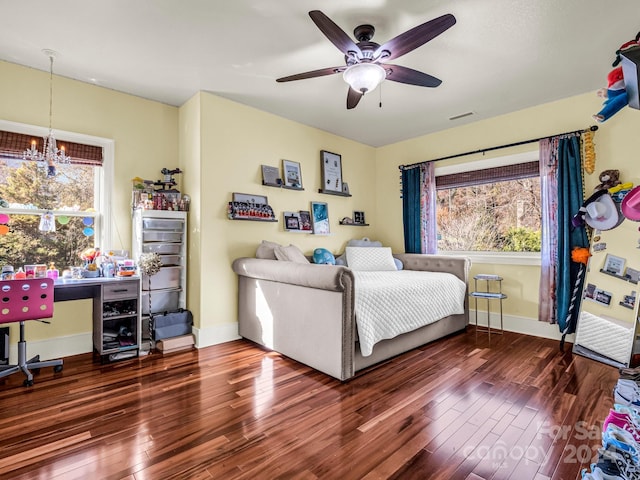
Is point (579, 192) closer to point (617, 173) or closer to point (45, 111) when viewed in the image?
point (617, 173)

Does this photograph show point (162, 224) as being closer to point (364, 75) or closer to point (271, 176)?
point (271, 176)

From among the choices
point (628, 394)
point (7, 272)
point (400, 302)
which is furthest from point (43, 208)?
point (628, 394)

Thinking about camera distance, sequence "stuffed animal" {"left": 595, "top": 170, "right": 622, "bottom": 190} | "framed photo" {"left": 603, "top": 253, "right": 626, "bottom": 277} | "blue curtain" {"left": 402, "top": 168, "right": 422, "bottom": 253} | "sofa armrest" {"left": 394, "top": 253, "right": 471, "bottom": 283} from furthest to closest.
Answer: "blue curtain" {"left": 402, "top": 168, "right": 422, "bottom": 253} < "sofa armrest" {"left": 394, "top": 253, "right": 471, "bottom": 283} < "stuffed animal" {"left": 595, "top": 170, "right": 622, "bottom": 190} < "framed photo" {"left": 603, "top": 253, "right": 626, "bottom": 277}

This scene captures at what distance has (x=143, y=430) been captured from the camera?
5.97 ft

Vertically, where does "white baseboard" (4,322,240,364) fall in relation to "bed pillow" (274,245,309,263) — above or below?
below

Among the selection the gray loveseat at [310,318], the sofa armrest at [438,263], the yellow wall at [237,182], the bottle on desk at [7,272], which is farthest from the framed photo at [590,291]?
the bottle on desk at [7,272]

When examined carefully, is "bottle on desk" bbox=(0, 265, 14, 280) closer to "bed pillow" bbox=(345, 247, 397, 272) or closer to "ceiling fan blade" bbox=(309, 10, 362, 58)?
"ceiling fan blade" bbox=(309, 10, 362, 58)

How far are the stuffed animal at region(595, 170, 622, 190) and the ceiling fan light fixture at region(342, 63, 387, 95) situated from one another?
2.45m

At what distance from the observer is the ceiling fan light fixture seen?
219 centimetres

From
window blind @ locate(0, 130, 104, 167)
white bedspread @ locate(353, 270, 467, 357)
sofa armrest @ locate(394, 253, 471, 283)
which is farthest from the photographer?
sofa armrest @ locate(394, 253, 471, 283)

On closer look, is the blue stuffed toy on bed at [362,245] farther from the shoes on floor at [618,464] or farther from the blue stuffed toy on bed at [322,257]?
the shoes on floor at [618,464]

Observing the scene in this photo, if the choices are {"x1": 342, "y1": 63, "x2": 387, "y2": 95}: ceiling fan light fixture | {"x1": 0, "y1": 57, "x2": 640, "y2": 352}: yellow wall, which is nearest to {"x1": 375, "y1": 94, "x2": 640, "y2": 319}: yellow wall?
{"x1": 0, "y1": 57, "x2": 640, "y2": 352}: yellow wall

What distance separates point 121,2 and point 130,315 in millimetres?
2360

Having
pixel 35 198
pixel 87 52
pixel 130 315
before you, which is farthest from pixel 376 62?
pixel 35 198
